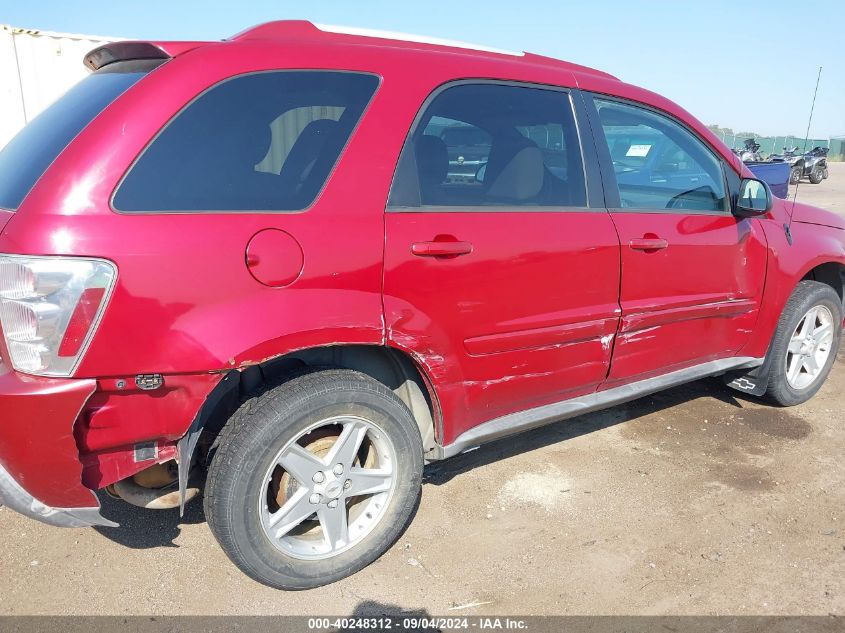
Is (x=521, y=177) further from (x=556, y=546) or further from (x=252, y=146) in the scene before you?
(x=556, y=546)

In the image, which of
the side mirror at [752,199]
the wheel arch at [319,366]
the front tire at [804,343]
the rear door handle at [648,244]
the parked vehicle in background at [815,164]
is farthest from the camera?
the parked vehicle in background at [815,164]

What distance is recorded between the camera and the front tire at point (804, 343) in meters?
3.75

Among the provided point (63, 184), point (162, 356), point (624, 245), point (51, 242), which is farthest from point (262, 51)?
point (624, 245)

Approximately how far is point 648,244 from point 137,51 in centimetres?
218

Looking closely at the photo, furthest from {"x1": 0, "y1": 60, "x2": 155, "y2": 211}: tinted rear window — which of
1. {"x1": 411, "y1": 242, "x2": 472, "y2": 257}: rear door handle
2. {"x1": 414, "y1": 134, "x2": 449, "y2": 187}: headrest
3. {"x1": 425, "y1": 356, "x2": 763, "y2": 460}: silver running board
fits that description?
{"x1": 425, "y1": 356, "x2": 763, "y2": 460}: silver running board

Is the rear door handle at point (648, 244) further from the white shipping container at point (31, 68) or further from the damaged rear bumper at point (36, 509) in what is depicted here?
the white shipping container at point (31, 68)

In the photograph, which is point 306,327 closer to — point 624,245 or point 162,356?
point 162,356

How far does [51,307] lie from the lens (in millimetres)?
1785

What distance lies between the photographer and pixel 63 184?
1827 millimetres

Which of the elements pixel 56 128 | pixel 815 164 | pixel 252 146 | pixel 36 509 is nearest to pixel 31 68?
pixel 56 128

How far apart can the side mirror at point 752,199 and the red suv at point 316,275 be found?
0.26 meters

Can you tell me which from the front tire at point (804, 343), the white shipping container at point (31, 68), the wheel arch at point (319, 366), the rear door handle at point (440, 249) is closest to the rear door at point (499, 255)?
the rear door handle at point (440, 249)

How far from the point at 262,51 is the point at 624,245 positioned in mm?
1676

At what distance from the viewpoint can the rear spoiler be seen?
2.06 metres
